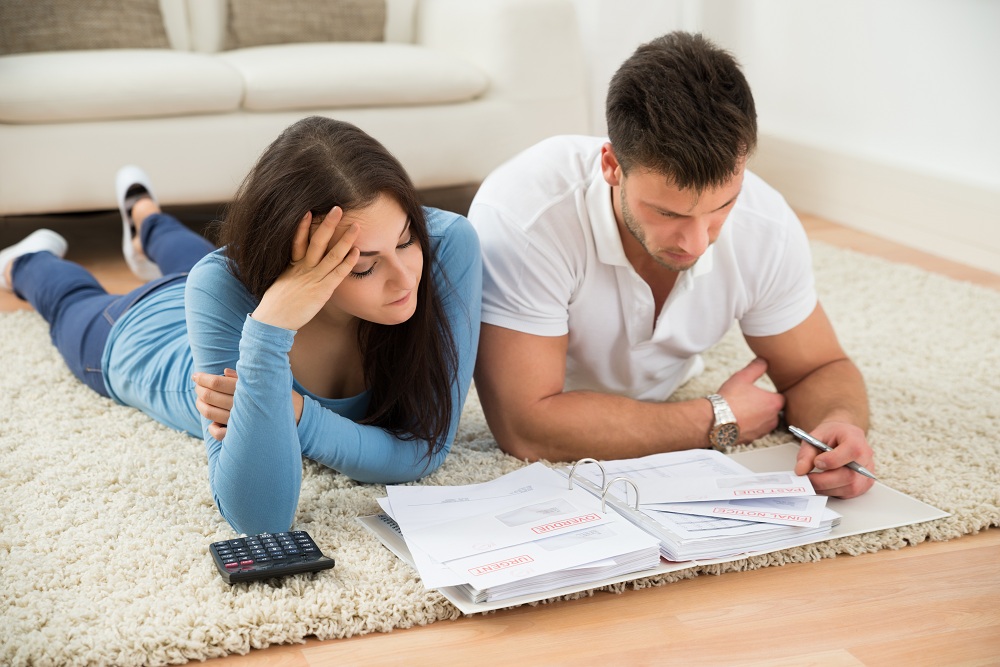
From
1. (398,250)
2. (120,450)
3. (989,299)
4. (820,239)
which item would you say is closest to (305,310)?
(398,250)

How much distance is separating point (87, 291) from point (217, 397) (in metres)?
0.96

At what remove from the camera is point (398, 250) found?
140cm

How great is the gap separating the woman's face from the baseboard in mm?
2160

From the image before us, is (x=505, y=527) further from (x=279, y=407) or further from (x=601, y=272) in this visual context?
(x=601, y=272)

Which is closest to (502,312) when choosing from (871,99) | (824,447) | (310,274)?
(310,274)

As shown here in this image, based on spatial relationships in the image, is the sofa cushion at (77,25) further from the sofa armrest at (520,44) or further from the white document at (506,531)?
the white document at (506,531)

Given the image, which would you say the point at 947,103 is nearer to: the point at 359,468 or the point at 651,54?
the point at 651,54

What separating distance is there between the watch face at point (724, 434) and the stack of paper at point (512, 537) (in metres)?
0.33

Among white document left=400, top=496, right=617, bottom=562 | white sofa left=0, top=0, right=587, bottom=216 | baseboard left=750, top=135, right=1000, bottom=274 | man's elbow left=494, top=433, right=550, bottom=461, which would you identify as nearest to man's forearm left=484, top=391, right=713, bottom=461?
man's elbow left=494, top=433, right=550, bottom=461

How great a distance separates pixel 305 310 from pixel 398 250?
151 millimetres

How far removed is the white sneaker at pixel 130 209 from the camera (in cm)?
257

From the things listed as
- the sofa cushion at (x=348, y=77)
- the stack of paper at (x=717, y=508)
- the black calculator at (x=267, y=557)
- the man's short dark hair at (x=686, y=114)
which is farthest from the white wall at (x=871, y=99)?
the black calculator at (x=267, y=557)

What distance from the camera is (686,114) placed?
1406mm

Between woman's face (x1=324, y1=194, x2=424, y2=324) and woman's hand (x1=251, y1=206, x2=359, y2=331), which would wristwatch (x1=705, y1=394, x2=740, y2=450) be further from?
woman's hand (x1=251, y1=206, x2=359, y2=331)
